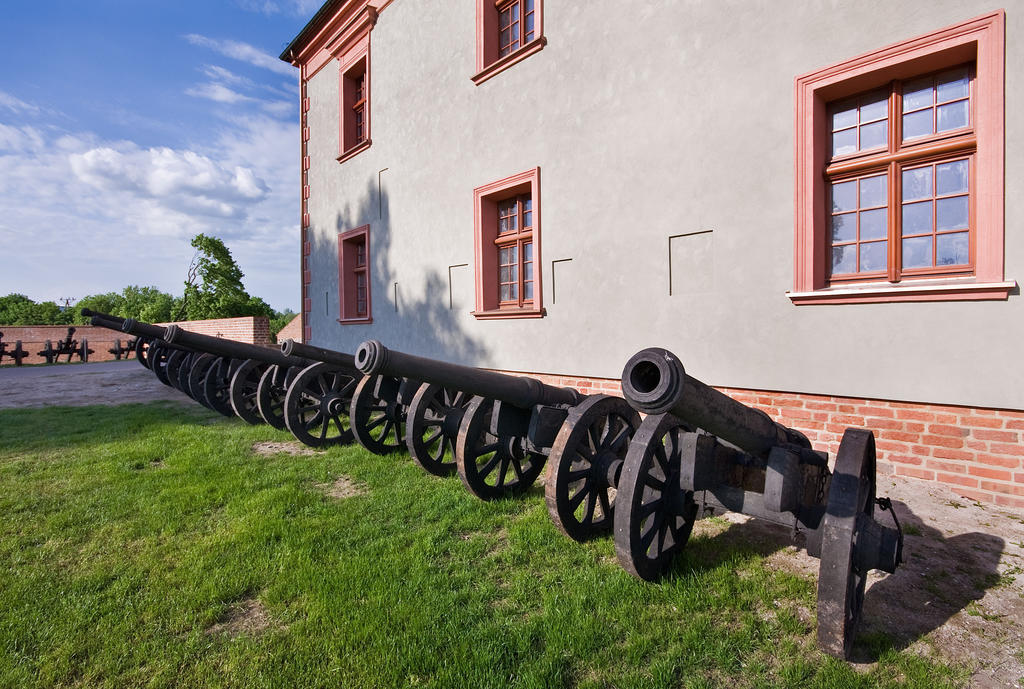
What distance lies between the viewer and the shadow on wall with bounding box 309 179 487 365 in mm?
8914

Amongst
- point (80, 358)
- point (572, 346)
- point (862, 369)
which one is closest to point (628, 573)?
point (862, 369)

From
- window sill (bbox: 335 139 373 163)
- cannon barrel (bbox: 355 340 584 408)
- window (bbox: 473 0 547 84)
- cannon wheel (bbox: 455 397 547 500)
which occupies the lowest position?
cannon wheel (bbox: 455 397 547 500)

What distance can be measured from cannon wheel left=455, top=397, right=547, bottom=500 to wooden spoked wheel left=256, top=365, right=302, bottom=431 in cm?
366

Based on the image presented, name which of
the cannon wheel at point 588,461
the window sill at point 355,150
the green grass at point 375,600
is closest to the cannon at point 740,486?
the green grass at point 375,600

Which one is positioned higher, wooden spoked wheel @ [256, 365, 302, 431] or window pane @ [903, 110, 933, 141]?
window pane @ [903, 110, 933, 141]

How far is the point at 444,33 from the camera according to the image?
352 inches

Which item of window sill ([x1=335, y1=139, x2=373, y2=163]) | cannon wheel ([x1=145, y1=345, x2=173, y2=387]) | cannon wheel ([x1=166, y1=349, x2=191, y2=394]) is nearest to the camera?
window sill ([x1=335, y1=139, x2=373, y2=163])

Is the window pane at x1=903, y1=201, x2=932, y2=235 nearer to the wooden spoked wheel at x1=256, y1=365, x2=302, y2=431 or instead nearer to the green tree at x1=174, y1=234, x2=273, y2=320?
the wooden spoked wheel at x1=256, y1=365, x2=302, y2=431

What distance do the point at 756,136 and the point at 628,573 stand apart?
4.36m

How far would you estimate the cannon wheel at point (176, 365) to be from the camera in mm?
11247

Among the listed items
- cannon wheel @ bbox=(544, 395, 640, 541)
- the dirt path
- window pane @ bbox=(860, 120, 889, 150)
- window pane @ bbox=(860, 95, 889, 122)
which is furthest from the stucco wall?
cannon wheel @ bbox=(544, 395, 640, 541)

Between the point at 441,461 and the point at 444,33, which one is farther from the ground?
the point at 444,33

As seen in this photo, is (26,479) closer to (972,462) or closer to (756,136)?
(756,136)

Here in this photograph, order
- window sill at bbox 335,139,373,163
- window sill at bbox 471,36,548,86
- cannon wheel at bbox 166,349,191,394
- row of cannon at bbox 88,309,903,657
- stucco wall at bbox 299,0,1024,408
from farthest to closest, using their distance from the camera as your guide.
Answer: cannon wheel at bbox 166,349,191,394
window sill at bbox 335,139,373,163
window sill at bbox 471,36,548,86
stucco wall at bbox 299,0,1024,408
row of cannon at bbox 88,309,903,657
